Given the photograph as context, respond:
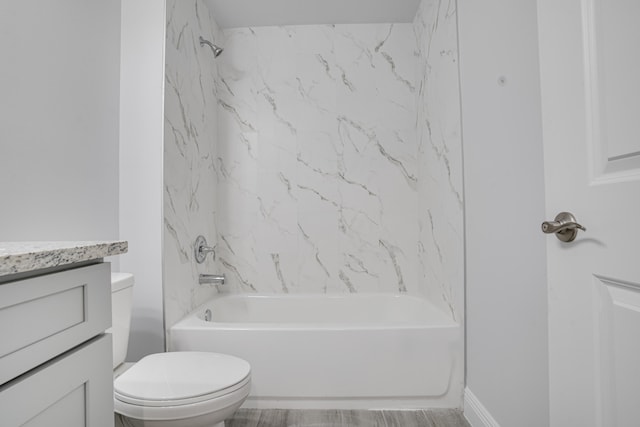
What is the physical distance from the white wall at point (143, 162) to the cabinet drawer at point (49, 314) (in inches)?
43.7

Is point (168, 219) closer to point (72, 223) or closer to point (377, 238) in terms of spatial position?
point (72, 223)

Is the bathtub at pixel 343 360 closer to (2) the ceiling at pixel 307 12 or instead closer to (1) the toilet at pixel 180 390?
(1) the toilet at pixel 180 390

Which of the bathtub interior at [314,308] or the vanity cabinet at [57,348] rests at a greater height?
the vanity cabinet at [57,348]

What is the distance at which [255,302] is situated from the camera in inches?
97.8

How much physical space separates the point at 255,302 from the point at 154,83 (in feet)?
5.12

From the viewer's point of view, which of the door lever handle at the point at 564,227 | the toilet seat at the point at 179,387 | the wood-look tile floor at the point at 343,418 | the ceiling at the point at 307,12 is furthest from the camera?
the ceiling at the point at 307,12

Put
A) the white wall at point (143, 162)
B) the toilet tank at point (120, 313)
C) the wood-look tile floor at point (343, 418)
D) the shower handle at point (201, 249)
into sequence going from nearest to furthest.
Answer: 1. the toilet tank at point (120, 313)
2. the wood-look tile floor at point (343, 418)
3. the white wall at point (143, 162)
4. the shower handle at point (201, 249)

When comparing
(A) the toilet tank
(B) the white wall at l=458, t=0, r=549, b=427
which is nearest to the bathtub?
(B) the white wall at l=458, t=0, r=549, b=427

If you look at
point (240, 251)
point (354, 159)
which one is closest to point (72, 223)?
point (240, 251)

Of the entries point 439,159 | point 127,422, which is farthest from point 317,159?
point 127,422

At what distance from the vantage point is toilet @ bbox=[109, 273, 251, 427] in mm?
1125

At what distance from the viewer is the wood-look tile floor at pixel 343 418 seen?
1688 millimetres

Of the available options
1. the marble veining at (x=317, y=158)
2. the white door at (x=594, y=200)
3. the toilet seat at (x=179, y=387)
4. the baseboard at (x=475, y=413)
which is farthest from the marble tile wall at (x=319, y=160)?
the white door at (x=594, y=200)

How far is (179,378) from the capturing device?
1.24m
